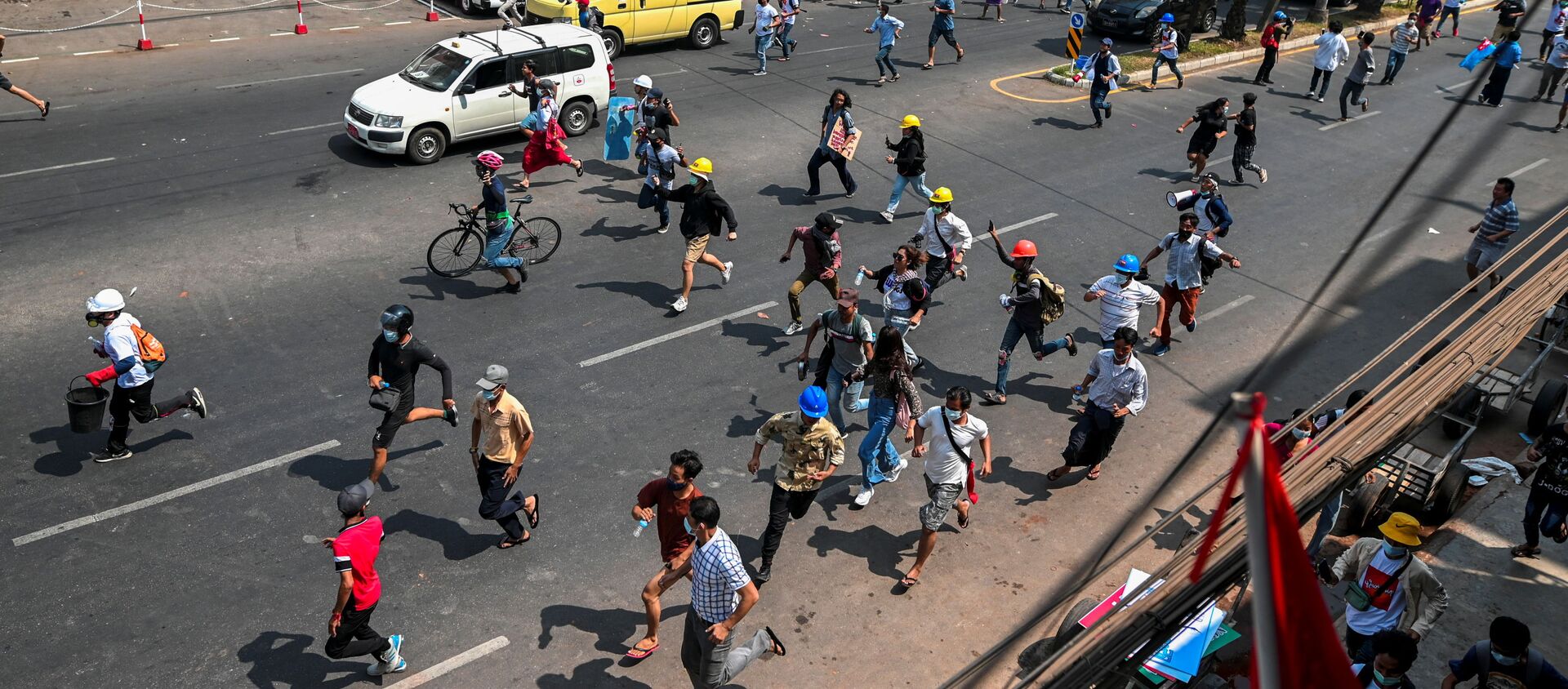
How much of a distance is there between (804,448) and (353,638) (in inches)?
132

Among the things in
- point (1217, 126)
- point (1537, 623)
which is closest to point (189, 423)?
point (1537, 623)

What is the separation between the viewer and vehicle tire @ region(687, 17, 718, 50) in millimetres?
23500

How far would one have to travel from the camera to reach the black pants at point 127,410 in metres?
9.48

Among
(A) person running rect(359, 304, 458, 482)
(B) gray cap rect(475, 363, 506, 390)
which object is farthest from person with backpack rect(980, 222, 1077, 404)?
(A) person running rect(359, 304, 458, 482)

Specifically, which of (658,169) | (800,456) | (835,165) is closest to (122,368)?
(800,456)

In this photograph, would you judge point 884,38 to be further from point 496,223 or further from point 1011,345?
point 1011,345

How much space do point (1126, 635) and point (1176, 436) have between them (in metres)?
6.57

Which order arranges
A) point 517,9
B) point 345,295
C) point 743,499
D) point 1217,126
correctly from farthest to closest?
point 517,9, point 1217,126, point 345,295, point 743,499

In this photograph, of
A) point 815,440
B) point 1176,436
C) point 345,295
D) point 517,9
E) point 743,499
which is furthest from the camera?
point 517,9

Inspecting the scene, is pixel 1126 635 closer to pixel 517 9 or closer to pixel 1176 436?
pixel 1176 436

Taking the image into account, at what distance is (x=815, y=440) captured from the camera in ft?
26.6

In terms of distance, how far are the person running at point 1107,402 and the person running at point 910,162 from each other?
5695mm

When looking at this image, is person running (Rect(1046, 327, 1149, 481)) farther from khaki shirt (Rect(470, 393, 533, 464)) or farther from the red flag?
the red flag

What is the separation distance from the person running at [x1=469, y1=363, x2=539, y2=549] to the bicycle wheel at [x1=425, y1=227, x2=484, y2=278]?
198 inches
